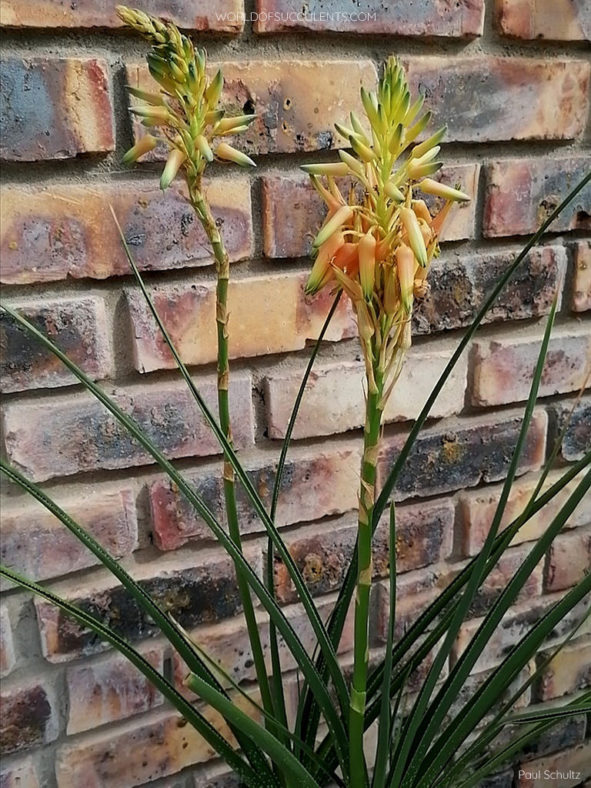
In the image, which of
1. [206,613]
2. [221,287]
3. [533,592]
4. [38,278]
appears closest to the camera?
[221,287]

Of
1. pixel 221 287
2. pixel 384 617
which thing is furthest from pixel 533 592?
pixel 221 287

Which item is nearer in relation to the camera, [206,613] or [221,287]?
[221,287]

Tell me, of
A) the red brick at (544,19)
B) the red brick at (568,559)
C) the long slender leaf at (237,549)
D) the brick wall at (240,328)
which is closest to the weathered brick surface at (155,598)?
the brick wall at (240,328)

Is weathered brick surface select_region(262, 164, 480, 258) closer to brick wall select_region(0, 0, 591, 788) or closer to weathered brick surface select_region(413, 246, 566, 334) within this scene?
brick wall select_region(0, 0, 591, 788)

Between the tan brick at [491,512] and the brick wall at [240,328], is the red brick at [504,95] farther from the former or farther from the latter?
the tan brick at [491,512]

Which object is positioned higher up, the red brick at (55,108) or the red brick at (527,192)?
the red brick at (55,108)

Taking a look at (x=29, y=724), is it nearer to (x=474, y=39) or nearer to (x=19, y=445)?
(x=19, y=445)

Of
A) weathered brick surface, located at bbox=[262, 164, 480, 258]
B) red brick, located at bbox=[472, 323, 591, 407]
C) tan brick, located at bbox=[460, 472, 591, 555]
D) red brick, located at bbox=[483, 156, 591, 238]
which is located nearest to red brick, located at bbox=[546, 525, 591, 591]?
tan brick, located at bbox=[460, 472, 591, 555]
